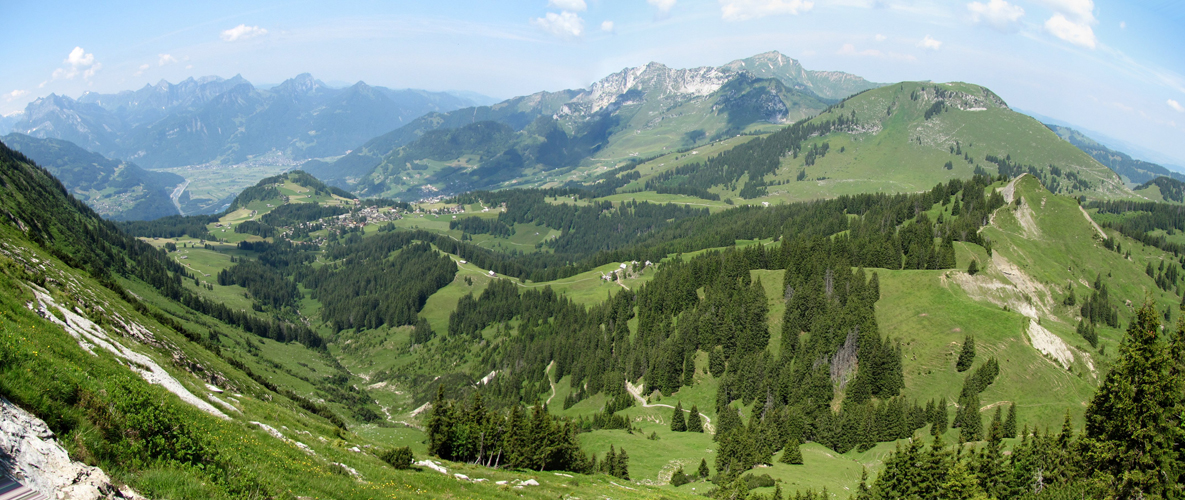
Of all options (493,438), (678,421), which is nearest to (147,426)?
(493,438)

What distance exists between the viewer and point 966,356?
302 ft

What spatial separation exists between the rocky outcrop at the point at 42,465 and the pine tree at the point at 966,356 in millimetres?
113157

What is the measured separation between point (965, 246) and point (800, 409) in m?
70.9

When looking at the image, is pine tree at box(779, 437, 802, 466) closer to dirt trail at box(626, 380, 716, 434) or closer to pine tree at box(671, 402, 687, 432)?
dirt trail at box(626, 380, 716, 434)

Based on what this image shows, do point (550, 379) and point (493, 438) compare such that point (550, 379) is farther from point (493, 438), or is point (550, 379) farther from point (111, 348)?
point (111, 348)

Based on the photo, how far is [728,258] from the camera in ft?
504

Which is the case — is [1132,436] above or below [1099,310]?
above

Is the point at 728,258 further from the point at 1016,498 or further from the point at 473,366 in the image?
the point at 1016,498

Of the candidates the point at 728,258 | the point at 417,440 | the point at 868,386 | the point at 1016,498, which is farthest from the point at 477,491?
the point at 728,258

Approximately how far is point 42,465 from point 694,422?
10540 cm

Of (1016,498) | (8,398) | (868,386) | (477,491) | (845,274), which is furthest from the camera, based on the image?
(845,274)

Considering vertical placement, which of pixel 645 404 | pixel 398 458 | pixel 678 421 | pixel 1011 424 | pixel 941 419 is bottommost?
pixel 645 404

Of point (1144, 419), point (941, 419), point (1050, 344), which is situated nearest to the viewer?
point (1144, 419)

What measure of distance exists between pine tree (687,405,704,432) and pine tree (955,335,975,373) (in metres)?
48.1
